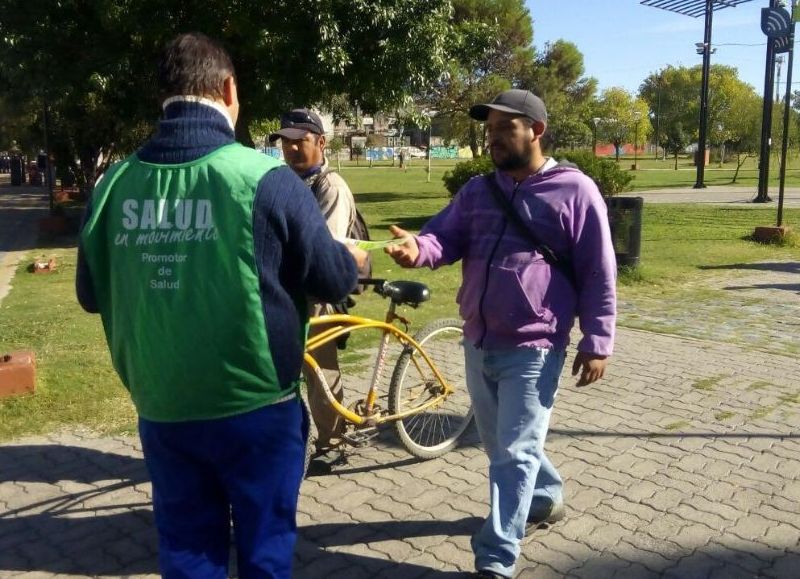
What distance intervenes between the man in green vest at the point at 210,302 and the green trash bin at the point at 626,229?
9547mm

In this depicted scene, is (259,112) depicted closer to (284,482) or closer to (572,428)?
(572,428)

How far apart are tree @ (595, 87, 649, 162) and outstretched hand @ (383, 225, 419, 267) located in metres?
77.7

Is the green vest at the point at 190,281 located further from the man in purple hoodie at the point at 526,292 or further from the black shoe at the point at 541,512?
the black shoe at the point at 541,512

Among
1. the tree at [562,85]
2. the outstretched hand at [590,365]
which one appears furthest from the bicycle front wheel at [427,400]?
the tree at [562,85]

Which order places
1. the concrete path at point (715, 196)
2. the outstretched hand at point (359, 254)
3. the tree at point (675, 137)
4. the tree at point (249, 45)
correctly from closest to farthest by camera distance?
the outstretched hand at point (359, 254)
the tree at point (249, 45)
the concrete path at point (715, 196)
the tree at point (675, 137)

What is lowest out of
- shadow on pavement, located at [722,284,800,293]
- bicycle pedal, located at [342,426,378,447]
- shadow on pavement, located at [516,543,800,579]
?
shadow on pavement, located at [516,543,800,579]

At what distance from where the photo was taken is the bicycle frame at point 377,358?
13.4 ft

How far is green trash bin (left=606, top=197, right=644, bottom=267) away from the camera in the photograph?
443 inches

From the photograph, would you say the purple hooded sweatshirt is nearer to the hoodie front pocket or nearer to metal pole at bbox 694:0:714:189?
the hoodie front pocket

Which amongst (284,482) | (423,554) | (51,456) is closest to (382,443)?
(423,554)

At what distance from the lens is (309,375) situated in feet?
13.7

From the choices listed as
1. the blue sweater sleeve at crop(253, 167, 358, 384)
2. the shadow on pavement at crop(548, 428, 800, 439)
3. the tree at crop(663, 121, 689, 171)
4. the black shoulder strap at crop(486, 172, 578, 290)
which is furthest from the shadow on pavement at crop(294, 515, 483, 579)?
the tree at crop(663, 121, 689, 171)

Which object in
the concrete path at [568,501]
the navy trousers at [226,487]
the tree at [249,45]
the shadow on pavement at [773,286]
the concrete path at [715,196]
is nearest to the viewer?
the navy trousers at [226,487]

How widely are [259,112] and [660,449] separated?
12009 mm
